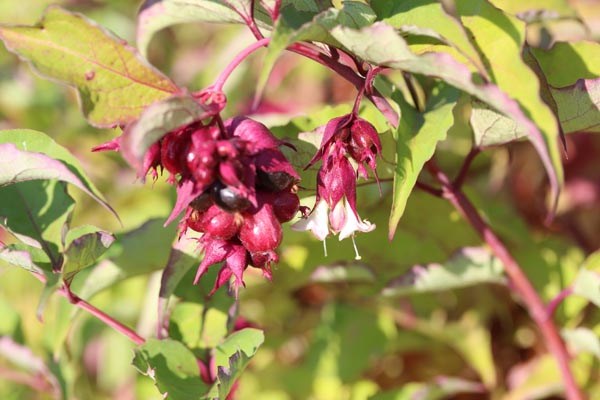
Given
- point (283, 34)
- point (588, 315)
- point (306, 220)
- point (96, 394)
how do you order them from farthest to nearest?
point (96, 394) → point (588, 315) → point (306, 220) → point (283, 34)

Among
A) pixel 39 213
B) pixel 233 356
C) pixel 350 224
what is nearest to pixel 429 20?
pixel 350 224

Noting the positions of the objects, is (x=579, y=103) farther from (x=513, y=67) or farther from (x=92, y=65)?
(x=92, y=65)

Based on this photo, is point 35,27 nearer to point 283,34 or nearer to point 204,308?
point 283,34

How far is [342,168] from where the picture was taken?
66 centimetres

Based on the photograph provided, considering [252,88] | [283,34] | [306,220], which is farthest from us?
[252,88]

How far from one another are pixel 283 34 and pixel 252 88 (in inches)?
47.2

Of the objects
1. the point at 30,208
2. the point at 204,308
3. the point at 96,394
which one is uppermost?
the point at 30,208

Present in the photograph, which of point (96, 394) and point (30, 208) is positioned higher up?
point (30, 208)

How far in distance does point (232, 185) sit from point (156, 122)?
76 millimetres

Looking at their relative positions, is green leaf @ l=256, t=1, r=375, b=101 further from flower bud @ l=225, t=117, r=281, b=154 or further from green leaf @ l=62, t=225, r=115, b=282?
green leaf @ l=62, t=225, r=115, b=282

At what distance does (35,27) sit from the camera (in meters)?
0.60

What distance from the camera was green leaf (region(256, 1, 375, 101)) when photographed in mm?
561

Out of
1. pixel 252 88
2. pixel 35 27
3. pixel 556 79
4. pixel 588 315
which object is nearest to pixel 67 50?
pixel 35 27

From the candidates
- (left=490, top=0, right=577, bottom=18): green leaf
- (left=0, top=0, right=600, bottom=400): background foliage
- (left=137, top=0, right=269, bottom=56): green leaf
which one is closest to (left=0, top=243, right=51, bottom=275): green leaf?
(left=0, top=0, right=600, bottom=400): background foliage
